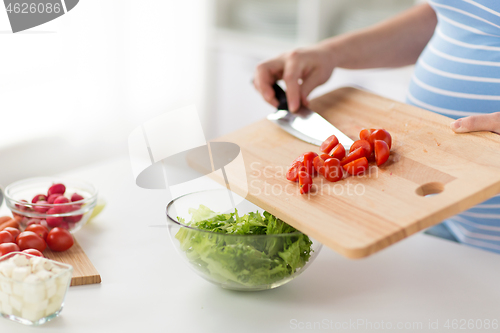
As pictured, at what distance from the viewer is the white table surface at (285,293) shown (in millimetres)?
835

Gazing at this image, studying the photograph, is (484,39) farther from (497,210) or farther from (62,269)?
(62,269)

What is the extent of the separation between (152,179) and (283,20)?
1.83 metres

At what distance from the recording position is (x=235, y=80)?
9.89ft

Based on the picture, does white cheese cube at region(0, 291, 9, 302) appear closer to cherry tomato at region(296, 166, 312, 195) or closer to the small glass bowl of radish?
the small glass bowl of radish

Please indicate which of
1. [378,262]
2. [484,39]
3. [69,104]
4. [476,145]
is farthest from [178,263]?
[69,104]

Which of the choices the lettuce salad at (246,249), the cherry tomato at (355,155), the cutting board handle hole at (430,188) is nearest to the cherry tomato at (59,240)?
the lettuce salad at (246,249)

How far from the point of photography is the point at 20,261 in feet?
2.57

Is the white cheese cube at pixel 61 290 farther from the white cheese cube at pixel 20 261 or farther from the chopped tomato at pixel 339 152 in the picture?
the chopped tomato at pixel 339 152

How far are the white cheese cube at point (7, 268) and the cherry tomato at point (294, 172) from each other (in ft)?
1.57

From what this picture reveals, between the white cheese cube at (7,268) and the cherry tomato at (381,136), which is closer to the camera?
the white cheese cube at (7,268)

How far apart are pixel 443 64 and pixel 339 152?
16.7 inches

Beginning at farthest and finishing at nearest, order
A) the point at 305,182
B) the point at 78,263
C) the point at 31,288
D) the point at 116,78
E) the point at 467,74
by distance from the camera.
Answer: the point at 116,78 < the point at 467,74 < the point at 78,263 < the point at 305,182 < the point at 31,288

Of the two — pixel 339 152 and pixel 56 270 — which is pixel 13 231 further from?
pixel 339 152

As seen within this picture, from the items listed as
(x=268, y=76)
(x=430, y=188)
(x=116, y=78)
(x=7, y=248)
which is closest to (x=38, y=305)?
(x=7, y=248)
